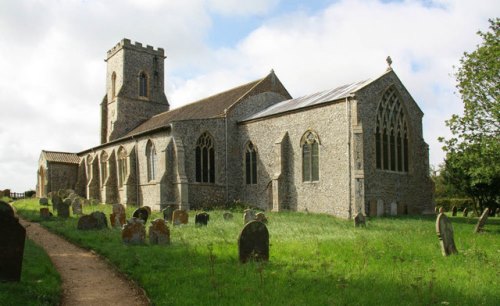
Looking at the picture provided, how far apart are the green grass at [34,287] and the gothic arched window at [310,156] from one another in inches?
670

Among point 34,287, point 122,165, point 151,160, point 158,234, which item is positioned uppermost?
point 151,160

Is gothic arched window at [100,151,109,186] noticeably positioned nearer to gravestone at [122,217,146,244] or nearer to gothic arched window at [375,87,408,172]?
gothic arched window at [375,87,408,172]

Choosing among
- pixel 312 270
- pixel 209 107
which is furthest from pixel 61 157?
pixel 312 270

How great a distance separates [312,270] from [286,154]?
18.0 meters

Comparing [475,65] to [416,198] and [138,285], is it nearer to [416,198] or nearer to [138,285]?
[416,198]

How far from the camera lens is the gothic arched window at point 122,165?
3441 cm

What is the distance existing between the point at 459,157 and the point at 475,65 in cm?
385

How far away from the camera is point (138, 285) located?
917 centimetres

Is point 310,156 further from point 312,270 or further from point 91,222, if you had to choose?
point 312,270

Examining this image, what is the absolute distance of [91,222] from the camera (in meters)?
17.3

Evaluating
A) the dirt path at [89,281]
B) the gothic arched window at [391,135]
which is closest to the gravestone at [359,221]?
the gothic arched window at [391,135]

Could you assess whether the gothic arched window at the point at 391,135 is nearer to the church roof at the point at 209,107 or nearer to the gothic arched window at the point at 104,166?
the church roof at the point at 209,107

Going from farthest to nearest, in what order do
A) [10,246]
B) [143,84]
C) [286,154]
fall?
[143,84] < [286,154] < [10,246]

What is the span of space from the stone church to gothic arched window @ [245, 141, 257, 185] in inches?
2.4
